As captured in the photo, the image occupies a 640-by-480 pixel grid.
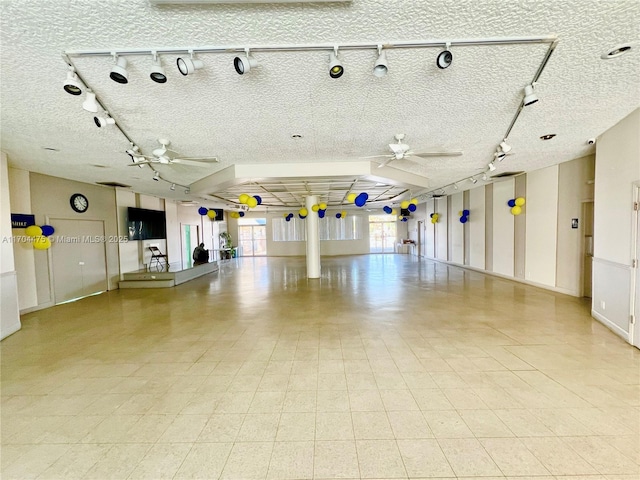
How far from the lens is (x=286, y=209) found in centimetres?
1593

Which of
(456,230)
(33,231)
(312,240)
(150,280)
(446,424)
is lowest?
(446,424)

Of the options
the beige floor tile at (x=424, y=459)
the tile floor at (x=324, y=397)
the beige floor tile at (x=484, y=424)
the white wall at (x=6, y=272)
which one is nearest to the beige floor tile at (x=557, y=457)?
the tile floor at (x=324, y=397)

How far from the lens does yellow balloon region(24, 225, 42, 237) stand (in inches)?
228

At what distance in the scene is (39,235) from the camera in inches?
234

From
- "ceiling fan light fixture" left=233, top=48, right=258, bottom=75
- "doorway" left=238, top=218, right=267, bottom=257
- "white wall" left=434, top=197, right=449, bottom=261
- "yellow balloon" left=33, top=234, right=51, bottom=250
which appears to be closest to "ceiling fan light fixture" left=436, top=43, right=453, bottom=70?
"ceiling fan light fixture" left=233, top=48, right=258, bottom=75

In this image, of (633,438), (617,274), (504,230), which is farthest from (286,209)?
(633,438)

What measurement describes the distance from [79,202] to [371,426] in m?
9.07

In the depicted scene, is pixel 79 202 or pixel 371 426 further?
pixel 79 202

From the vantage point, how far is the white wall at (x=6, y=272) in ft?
14.3

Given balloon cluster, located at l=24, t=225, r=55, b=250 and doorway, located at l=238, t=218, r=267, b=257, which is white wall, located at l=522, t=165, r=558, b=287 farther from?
doorway, located at l=238, t=218, r=267, b=257

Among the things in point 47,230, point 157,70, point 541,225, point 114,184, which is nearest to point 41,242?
point 47,230

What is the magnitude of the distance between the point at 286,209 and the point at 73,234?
10.0 m

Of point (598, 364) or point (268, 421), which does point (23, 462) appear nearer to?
point (268, 421)

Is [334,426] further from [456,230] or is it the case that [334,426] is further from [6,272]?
[456,230]
